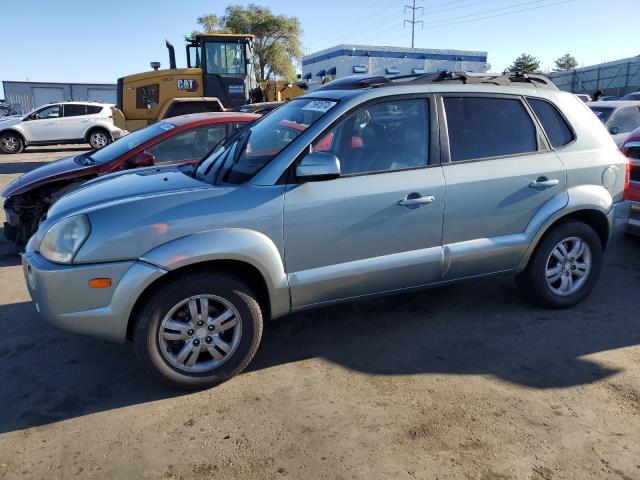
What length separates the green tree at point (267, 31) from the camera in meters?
46.8

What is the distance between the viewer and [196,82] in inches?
543

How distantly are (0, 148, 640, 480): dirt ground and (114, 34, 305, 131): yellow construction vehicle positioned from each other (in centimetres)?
1054

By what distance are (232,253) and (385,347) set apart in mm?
1405

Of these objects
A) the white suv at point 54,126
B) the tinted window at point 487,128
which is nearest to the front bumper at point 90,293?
the tinted window at point 487,128

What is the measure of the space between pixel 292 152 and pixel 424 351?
1.68 meters

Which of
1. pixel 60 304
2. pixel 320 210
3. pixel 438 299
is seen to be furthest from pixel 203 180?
pixel 438 299

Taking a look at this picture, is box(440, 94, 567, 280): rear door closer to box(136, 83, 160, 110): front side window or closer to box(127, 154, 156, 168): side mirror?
box(127, 154, 156, 168): side mirror

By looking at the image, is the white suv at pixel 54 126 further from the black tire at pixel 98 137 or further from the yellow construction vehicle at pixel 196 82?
the yellow construction vehicle at pixel 196 82

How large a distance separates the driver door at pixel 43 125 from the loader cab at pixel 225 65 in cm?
661

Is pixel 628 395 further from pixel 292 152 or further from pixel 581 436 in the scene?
pixel 292 152

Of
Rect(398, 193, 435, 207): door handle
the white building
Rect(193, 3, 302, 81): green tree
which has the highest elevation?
Rect(193, 3, 302, 81): green tree

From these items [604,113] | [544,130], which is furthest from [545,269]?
[604,113]

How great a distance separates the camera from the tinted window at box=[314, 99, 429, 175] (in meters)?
3.52

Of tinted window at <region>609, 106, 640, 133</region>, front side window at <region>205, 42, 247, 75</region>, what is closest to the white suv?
front side window at <region>205, 42, 247, 75</region>
